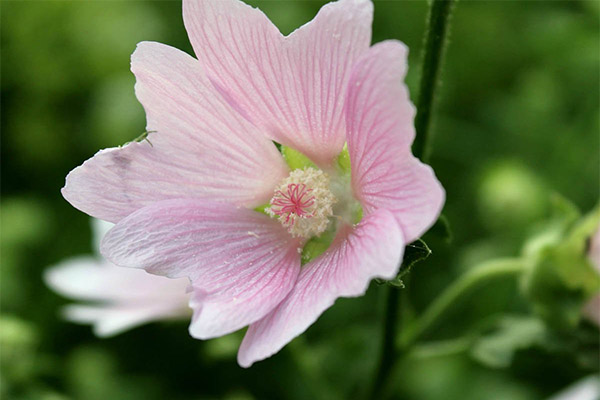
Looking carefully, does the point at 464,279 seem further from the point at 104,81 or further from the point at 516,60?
the point at 104,81

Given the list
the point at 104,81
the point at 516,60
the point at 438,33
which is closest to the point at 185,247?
the point at 438,33

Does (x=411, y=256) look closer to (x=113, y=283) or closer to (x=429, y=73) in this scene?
(x=429, y=73)

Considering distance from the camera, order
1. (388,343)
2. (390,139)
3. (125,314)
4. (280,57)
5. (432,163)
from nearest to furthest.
→ (390,139)
(280,57)
(388,343)
(125,314)
(432,163)

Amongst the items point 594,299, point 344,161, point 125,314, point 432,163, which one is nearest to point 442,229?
point 344,161

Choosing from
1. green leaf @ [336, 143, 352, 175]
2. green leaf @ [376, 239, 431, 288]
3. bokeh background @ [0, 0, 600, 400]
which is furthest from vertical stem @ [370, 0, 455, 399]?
bokeh background @ [0, 0, 600, 400]

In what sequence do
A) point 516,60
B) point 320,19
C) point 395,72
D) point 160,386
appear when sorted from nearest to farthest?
point 395,72 → point 320,19 → point 160,386 → point 516,60
